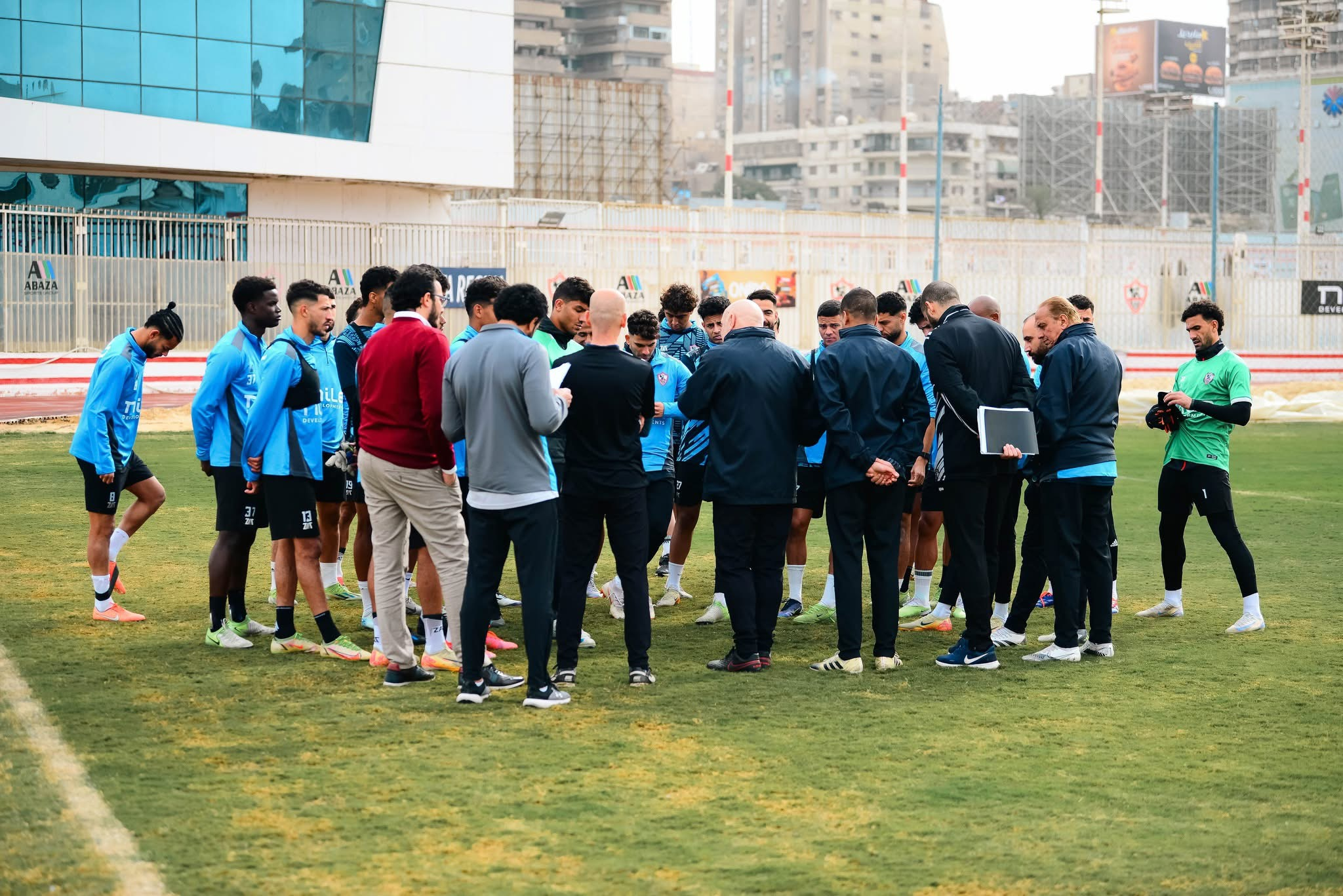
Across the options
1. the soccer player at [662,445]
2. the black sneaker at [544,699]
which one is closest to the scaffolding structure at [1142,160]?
the soccer player at [662,445]

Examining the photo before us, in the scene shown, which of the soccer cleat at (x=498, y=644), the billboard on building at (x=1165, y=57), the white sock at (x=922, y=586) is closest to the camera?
the soccer cleat at (x=498, y=644)

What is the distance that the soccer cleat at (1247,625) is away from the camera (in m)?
8.87

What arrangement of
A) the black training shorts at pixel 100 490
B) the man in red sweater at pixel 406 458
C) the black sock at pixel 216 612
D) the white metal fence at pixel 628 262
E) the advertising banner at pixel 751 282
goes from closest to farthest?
the man in red sweater at pixel 406 458 < the black sock at pixel 216 612 < the black training shorts at pixel 100 490 < the white metal fence at pixel 628 262 < the advertising banner at pixel 751 282

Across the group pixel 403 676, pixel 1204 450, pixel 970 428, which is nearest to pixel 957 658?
pixel 970 428

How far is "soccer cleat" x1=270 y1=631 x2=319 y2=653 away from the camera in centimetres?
815

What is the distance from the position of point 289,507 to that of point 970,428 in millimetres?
3766

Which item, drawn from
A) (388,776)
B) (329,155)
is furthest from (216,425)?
(329,155)

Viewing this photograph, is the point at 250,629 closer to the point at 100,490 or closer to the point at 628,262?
the point at 100,490

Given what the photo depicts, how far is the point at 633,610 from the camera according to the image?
24.3 feet

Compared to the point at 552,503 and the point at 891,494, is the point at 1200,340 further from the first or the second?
the point at 552,503

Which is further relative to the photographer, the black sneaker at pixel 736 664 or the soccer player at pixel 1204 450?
the soccer player at pixel 1204 450

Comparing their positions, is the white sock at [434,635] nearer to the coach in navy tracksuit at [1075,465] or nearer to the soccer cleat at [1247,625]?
the coach in navy tracksuit at [1075,465]

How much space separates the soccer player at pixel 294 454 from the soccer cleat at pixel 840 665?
2533mm

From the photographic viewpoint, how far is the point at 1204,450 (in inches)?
360
